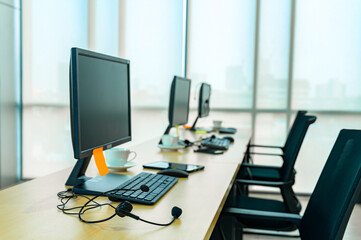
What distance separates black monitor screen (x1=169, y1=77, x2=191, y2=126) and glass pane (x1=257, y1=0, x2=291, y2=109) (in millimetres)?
1881

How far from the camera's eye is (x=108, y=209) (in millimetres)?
1061

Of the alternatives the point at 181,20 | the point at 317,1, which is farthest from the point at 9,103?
the point at 317,1

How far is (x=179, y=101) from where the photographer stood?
2.46 metres

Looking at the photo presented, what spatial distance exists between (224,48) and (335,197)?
3.55m

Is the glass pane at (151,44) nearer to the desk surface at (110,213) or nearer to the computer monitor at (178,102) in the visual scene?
the computer monitor at (178,102)

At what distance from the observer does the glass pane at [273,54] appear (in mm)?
4281

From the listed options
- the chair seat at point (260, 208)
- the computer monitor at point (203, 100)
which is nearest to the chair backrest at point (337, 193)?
the chair seat at point (260, 208)

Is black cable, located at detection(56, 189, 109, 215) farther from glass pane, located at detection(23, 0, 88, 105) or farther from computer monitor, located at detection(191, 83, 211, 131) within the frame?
glass pane, located at detection(23, 0, 88, 105)

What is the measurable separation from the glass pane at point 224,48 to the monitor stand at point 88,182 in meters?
3.21

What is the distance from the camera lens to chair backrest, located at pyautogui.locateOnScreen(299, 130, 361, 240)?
960 mm

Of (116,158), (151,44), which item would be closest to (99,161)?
(116,158)

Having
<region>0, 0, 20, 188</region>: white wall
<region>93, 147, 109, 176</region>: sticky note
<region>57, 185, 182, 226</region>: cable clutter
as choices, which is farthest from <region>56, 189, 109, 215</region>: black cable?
<region>0, 0, 20, 188</region>: white wall

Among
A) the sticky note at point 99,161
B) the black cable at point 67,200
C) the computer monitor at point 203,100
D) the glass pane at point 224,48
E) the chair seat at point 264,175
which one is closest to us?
the black cable at point 67,200

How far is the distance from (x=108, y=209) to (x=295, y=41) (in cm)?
380
